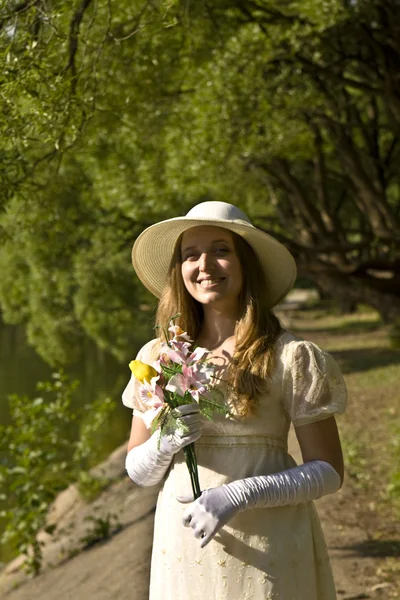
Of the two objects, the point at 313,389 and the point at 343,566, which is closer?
the point at 313,389

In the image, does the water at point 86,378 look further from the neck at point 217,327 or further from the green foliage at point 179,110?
the neck at point 217,327

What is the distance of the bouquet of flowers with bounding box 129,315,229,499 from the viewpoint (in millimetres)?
2879

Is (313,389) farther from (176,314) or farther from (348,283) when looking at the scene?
(348,283)

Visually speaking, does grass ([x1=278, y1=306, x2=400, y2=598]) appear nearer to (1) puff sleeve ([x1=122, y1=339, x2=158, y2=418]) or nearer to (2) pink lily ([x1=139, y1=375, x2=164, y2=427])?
(1) puff sleeve ([x1=122, y1=339, x2=158, y2=418])

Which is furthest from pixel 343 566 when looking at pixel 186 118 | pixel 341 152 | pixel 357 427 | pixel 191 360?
pixel 341 152

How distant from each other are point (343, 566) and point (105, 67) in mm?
3949

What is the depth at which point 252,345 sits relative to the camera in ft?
10.2

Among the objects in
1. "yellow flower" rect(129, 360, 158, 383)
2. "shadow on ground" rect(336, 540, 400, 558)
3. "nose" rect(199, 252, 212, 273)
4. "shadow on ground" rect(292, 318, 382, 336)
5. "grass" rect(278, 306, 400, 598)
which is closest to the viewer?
"yellow flower" rect(129, 360, 158, 383)

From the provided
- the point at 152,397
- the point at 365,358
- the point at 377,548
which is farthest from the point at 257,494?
the point at 365,358

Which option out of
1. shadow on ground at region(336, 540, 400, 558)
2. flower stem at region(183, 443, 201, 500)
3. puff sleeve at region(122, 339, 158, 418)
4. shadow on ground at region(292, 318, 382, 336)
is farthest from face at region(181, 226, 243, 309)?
shadow on ground at region(292, 318, 382, 336)

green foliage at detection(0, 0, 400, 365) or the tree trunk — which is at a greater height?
green foliage at detection(0, 0, 400, 365)

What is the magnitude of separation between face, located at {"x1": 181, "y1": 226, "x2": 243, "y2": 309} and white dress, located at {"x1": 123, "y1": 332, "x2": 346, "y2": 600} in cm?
28

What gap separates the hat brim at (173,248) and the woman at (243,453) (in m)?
0.02

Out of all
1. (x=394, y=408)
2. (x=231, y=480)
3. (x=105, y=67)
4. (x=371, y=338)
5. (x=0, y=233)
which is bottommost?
(x=371, y=338)
